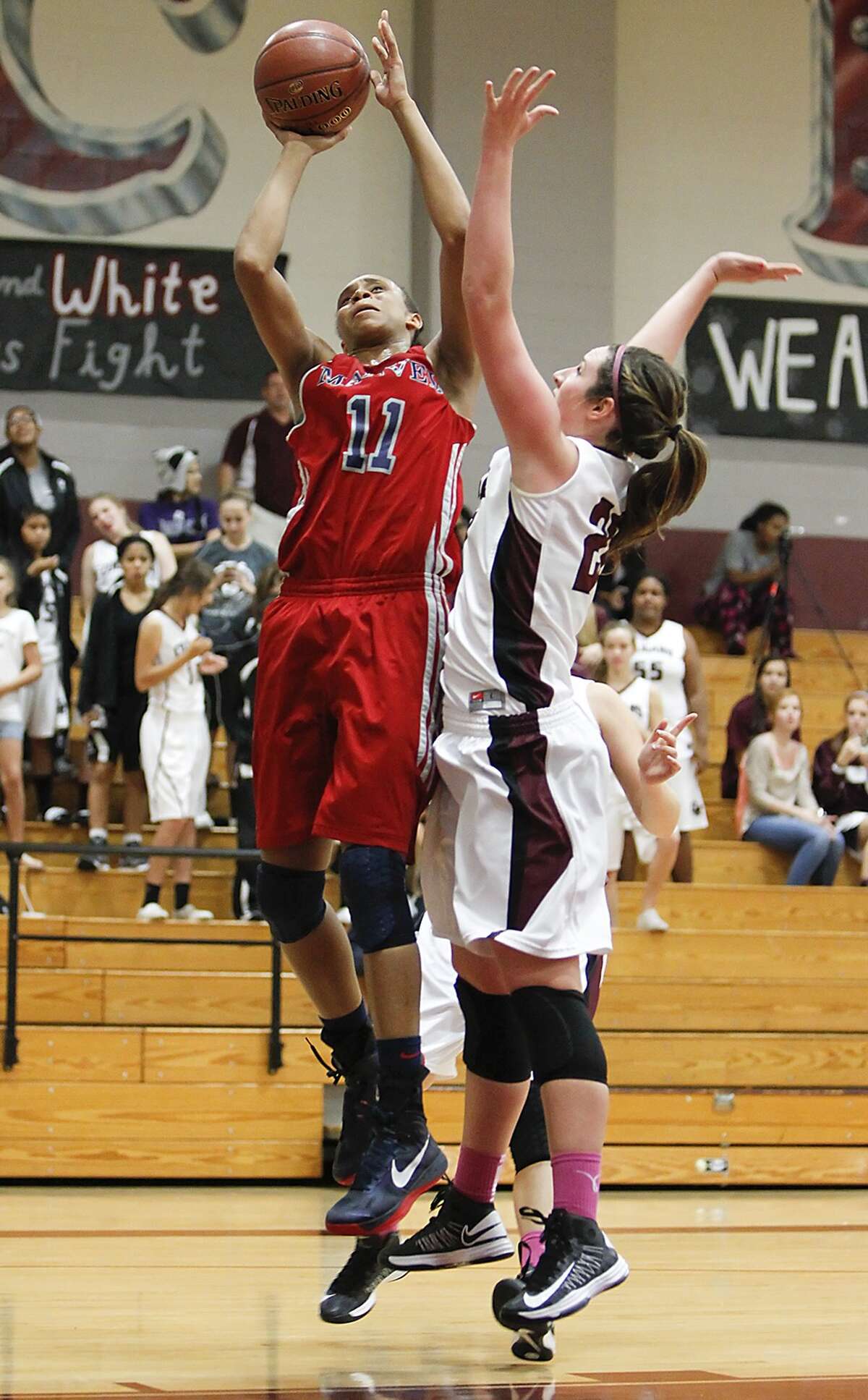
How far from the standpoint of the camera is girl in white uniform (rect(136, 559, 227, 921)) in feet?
28.2

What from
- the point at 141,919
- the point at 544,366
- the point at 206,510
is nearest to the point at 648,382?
the point at 141,919

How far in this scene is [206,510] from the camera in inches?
447

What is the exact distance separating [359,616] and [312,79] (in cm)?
113

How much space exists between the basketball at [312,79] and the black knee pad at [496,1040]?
1.82 meters

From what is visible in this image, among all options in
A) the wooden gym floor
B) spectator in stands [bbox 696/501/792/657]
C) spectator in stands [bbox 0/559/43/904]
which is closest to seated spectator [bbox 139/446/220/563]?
spectator in stands [bbox 0/559/43/904]

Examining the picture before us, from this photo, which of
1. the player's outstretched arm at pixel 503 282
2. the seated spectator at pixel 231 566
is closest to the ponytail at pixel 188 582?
the seated spectator at pixel 231 566

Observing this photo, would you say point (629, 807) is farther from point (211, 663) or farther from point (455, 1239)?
point (455, 1239)

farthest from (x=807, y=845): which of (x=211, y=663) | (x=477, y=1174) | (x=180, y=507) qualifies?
(x=477, y=1174)

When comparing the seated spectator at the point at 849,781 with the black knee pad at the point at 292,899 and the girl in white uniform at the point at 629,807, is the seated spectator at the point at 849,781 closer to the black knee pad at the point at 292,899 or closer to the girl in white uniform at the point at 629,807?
the girl in white uniform at the point at 629,807

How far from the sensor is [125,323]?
13156 millimetres

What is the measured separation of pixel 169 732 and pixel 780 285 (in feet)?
24.4

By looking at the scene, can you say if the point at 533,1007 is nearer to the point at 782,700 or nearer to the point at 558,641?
the point at 558,641

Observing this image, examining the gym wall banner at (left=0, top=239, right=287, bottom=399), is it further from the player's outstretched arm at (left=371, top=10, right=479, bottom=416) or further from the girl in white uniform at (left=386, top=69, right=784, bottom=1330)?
the girl in white uniform at (left=386, top=69, right=784, bottom=1330)

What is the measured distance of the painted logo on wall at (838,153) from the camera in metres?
14.2
